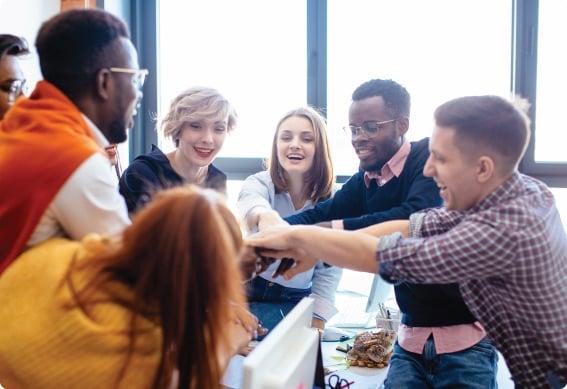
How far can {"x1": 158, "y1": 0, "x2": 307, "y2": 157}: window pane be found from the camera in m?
3.24

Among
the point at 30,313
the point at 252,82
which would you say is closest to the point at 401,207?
the point at 30,313

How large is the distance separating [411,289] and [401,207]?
248 millimetres

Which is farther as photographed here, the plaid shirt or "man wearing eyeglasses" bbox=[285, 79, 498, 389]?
"man wearing eyeglasses" bbox=[285, 79, 498, 389]

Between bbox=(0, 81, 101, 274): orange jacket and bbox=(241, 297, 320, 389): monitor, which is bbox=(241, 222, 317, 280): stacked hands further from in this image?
bbox=(0, 81, 101, 274): orange jacket

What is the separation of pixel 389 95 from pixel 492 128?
0.68 metres

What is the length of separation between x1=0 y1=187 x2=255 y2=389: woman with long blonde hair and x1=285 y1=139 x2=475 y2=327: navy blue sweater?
34.1 inches

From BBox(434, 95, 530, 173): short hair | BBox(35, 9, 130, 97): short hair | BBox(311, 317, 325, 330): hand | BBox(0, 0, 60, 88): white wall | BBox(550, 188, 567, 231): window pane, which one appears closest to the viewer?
BBox(35, 9, 130, 97): short hair

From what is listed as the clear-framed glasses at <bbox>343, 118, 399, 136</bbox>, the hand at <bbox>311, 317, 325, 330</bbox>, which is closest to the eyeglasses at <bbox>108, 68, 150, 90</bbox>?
the clear-framed glasses at <bbox>343, 118, 399, 136</bbox>

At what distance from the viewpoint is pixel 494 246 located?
3.81 feet

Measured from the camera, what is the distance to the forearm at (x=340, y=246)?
4.27 ft

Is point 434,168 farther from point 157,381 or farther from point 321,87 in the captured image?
point 321,87

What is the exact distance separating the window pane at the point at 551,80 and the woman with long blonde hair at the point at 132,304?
256 centimetres

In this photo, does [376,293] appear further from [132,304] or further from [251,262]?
[132,304]

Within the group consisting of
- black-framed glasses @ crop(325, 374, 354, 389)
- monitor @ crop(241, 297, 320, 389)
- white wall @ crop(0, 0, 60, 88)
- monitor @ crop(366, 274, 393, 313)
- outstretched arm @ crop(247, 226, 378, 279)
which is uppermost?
white wall @ crop(0, 0, 60, 88)
